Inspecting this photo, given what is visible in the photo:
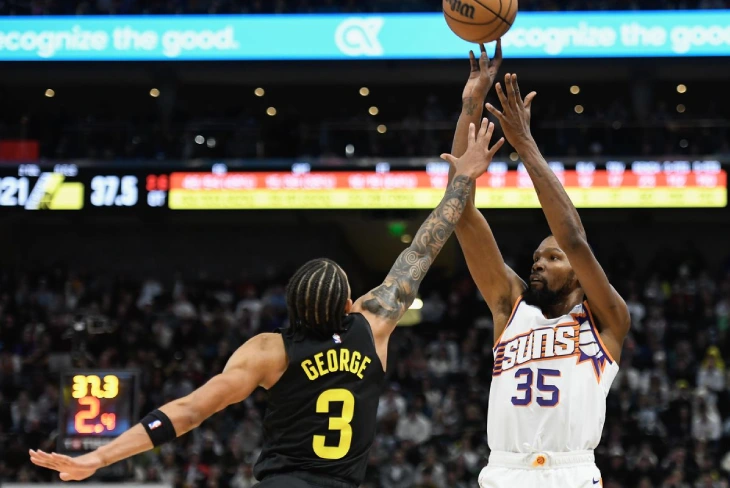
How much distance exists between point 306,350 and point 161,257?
21.4 m

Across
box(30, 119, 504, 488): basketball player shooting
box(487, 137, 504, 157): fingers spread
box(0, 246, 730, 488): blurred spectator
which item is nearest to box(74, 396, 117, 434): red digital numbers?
box(0, 246, 730, 488): blurred spectator

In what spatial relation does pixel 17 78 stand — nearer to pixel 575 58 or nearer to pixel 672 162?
pixel 575 58

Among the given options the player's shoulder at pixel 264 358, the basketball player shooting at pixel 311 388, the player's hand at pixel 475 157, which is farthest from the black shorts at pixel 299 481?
the player's hand at pixel 475 157

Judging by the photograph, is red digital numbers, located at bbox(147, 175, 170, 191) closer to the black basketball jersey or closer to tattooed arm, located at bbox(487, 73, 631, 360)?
tattooed arm, located at bbox(487, 73, 631, 360)

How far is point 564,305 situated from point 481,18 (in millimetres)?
1597

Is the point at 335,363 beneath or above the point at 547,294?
beneath

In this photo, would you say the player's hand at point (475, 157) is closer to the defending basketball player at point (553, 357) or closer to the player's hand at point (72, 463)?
the defending basketball player at point (553, 357)

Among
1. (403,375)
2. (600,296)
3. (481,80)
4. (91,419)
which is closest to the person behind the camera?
(600,296)

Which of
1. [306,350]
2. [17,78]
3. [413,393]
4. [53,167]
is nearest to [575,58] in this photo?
[413,393]

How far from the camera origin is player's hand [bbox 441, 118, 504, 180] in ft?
16.0

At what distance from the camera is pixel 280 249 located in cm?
2497

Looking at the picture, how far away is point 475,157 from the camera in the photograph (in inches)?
194

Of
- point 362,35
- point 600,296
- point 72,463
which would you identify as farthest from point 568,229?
point 362,35

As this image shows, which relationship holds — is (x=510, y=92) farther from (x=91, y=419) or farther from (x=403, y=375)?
(x=403, y=375)
